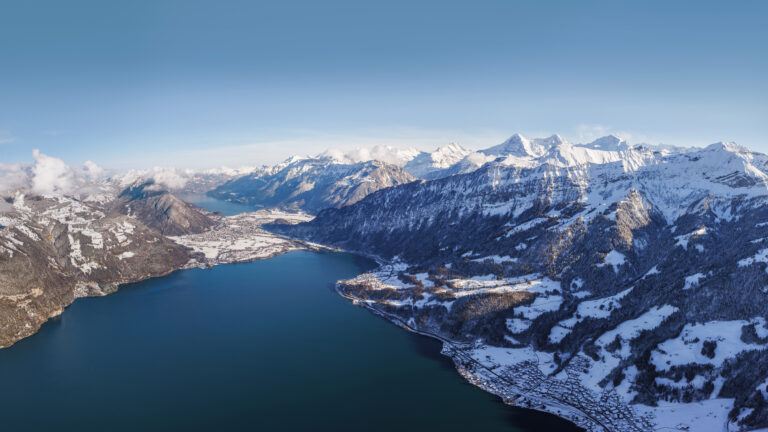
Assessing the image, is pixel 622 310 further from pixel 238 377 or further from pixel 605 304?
pixel 238 377

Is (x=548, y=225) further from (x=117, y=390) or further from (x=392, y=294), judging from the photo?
(x=117, y=390)

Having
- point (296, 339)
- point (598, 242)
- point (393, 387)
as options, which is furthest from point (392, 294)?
point (598, 242)

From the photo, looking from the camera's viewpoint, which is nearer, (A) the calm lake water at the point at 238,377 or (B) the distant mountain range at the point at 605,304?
(A) the calm lake water at the point at 238,377

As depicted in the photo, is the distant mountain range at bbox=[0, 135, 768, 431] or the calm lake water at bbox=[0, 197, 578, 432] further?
the distant mountain range at bbox=[0, 135, 768, 431]

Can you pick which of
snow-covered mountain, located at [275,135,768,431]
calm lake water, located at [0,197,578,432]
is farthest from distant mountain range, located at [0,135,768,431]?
calm lake water, located at [0,197,578,432]

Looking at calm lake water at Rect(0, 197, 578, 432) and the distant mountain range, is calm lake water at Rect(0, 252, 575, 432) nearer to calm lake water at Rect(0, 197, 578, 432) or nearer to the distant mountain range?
calm lake water at Rect(0, 197, 578, 432)

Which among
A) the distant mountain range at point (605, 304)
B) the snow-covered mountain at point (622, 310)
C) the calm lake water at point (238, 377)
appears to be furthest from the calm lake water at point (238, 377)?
the snow-covered mountain at point (622, 310)

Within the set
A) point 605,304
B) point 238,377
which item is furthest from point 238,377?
point 605,304

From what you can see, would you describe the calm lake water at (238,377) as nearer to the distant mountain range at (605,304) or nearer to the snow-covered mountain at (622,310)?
the distant mountain range at (605,304)

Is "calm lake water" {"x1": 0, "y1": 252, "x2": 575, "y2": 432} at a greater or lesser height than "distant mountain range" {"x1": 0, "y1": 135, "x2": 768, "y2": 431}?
lesser

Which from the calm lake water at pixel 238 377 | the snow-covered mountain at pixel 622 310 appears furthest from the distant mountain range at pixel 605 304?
the calm lake water at pixel 238 377

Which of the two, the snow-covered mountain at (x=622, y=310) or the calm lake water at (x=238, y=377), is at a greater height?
the snow-covered mountain at (x=622, y=310)
